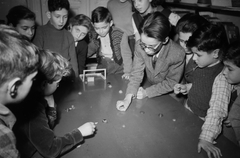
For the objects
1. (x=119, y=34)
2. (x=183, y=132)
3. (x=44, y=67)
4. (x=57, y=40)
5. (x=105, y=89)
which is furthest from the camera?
(x=119, y=34)

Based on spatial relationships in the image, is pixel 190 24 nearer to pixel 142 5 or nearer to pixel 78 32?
pixel 142 5

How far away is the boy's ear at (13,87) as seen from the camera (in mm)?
685

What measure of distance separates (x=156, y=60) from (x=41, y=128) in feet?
3.84

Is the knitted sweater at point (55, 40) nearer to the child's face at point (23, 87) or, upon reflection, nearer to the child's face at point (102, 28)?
the child's face at point (102, 28)

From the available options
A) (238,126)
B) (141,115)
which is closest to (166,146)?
(141,115)

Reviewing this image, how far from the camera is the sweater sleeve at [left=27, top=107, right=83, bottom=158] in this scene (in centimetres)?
91

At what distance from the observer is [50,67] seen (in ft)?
3.36

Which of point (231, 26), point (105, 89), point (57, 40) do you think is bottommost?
point (105, 89)

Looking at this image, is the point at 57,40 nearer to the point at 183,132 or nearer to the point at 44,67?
the point at 44,67

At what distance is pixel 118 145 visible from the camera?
1.03m

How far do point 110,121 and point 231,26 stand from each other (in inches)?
88.4

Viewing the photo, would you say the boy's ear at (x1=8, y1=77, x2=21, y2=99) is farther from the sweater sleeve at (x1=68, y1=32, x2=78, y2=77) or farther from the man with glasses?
the sweater sleeve at (x1=68, y1=32, x2=78, y2=77)

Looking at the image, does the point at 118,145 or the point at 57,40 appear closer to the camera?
the point at 118,145

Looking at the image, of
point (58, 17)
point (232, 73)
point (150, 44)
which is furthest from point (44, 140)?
point (58, 17)
